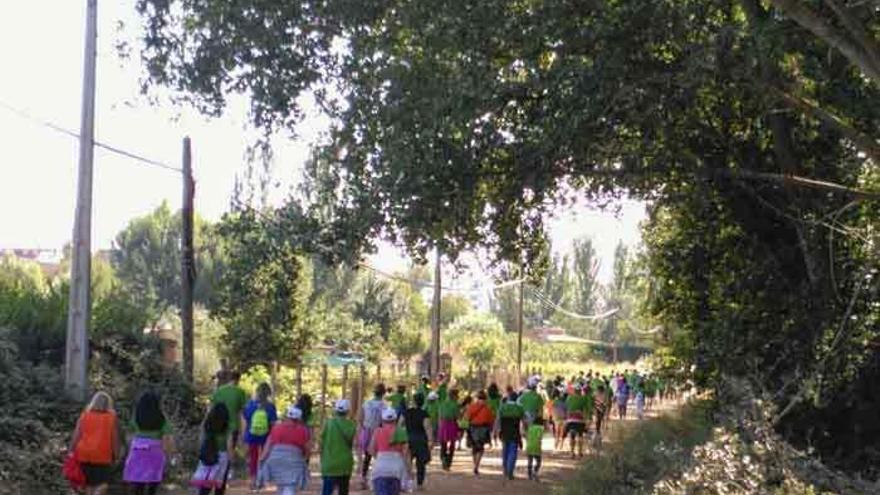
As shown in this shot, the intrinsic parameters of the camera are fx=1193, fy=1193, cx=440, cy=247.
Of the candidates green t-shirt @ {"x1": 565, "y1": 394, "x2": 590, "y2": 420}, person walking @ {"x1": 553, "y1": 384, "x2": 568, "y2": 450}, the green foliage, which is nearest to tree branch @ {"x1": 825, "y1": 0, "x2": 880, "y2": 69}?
the green foliage

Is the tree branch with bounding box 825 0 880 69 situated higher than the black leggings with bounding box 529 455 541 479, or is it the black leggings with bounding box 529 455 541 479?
the tree branch with bounding box 825 0 880 69

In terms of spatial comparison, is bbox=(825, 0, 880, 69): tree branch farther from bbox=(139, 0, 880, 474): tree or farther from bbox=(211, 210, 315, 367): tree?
bbox=(211, 210, 315, 367): tree

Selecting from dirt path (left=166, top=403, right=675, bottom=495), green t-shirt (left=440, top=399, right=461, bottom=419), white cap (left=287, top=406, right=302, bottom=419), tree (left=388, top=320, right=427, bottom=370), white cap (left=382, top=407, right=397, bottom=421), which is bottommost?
dirt path (left=166, top=403, right=675, bottom=495)

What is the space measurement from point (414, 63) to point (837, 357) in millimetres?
7629

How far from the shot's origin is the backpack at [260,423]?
15.8 meters

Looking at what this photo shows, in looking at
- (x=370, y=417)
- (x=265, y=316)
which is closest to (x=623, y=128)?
(x=370, y=417)

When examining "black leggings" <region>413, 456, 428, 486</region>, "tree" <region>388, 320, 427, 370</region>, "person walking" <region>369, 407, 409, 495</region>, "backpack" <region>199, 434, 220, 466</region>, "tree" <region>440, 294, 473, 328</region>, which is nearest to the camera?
"person walking" <region>369, 407, 409, 495</region>

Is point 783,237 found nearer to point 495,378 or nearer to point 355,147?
point 355,147

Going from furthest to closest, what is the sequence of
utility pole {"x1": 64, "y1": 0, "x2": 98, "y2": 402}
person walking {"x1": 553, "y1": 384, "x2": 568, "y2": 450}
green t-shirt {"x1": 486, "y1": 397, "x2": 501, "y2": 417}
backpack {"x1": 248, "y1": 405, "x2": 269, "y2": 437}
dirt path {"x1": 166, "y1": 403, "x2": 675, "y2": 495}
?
person walking {"x1": 553, "y1": 384, "x2": 568, "y2": 450}
green t-shirt {"x1": 486, "y1": 397, "x2": 501, "y2": 417}
dirt path {"x1": 166, "y1": 403, "x2": 675, "y2": 495}
utility pole {"x1": 64, "y1": 0, "x2": 98, "y2": 402}
backpack {"x1": 248, "y1": 405, "x2": 269, "y2": 437}

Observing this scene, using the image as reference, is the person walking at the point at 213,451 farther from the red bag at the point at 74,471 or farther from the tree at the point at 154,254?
the tree at the point at 154,254

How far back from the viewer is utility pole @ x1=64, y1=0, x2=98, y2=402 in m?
17.5

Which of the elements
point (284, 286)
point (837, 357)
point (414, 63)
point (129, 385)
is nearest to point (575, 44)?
point (414, 63)

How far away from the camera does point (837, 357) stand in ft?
56.4

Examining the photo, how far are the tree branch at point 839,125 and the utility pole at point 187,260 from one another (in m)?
11.6
